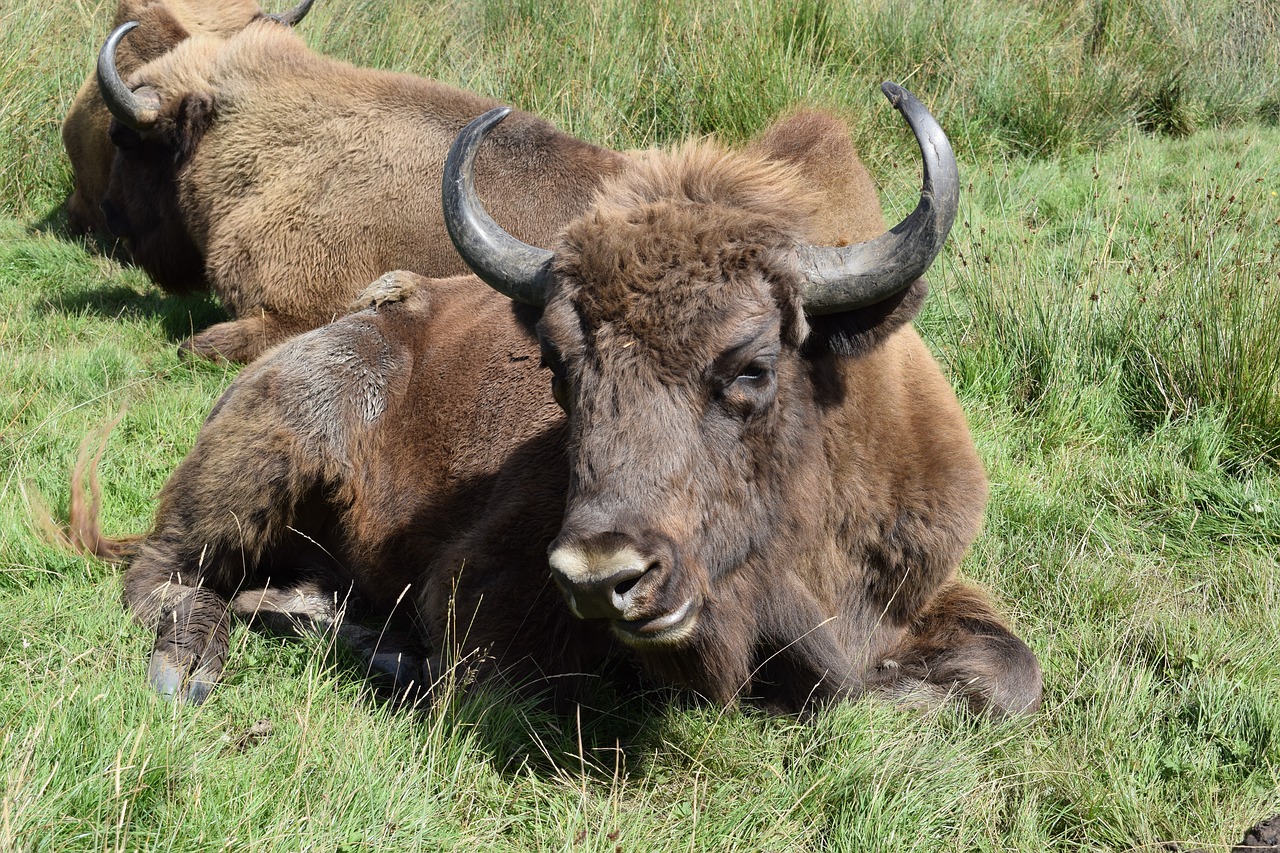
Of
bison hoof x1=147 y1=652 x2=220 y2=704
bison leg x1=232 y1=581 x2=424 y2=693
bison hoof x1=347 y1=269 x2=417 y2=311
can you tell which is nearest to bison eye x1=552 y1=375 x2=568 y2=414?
→ bison leg x1=232 y1=581 x2=424 y2=693

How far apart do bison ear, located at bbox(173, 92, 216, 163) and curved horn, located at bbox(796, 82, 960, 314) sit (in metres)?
6.08

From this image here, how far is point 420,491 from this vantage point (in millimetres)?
4828

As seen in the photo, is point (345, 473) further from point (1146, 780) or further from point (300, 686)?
point (1146, 780)

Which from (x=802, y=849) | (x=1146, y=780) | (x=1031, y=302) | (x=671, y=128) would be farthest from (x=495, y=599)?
(x=671, y=128)

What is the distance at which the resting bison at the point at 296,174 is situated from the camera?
7.40 metres

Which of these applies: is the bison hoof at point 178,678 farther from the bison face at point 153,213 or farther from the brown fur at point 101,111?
the brown fur at point 101,111

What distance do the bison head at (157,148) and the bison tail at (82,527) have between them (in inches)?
155

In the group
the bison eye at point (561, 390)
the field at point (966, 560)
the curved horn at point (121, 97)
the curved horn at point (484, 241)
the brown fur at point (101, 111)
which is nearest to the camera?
the field at point (966, 560)

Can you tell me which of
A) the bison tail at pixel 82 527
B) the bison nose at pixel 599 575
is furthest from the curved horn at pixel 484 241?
the bison tail at pixel 82 527

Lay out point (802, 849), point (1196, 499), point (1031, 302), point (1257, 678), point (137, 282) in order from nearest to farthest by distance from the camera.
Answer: point (802, 849) → point (1257, 678) → point (1196, 499) → point (1031, 302) → point (137, 282)

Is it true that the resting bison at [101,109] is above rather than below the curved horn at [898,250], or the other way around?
below

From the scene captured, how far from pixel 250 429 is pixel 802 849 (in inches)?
113

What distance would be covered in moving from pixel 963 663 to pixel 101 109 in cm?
886

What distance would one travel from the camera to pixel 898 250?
3.55 metres
